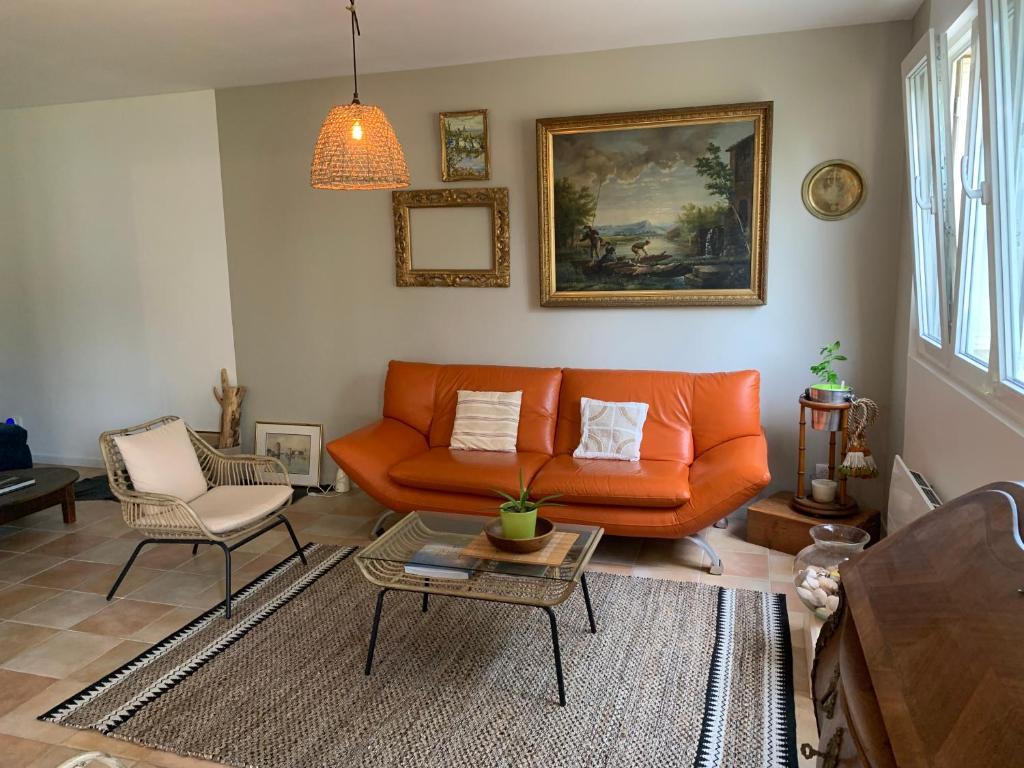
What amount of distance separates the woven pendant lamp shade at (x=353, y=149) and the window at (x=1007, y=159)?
213 centimetres

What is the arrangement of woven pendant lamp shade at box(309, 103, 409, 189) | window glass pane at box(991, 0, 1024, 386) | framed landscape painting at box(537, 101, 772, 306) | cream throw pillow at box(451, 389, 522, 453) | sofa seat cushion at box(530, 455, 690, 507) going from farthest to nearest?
cream throw pillow at box(451, 389, 522, 453), framed landscape painting at box(537, 101, 772, 306), sofa seat cushion at box(530, 455, 690, 507), woven pendant lamp shade at box(309, 103, 409, 189), window glass pane at box(991, 0, 1024, 386)

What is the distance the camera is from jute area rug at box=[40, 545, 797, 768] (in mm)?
2283

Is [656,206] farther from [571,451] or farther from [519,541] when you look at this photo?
[519,541]

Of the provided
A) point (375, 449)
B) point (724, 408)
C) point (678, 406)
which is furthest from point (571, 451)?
point (375, 449)

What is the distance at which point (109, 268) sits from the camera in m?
5.34

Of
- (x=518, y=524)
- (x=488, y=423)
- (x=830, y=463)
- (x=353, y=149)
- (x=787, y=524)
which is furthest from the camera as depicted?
(x=488, y=423)

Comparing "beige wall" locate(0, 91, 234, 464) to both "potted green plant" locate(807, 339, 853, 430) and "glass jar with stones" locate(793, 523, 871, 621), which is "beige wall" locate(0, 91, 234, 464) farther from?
"glass jar with stones" locate(793, 523, 871, 621)

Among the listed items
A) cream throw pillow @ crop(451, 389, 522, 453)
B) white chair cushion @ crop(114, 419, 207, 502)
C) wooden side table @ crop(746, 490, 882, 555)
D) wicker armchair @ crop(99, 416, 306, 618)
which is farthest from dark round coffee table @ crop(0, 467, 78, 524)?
wooden side table @ crop(746, 490, 882, 555)

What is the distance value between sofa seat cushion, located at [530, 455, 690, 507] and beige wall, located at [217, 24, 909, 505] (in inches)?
35.5

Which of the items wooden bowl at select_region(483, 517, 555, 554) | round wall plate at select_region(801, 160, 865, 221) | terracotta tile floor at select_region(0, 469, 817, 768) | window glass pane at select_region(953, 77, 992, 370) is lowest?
terracotta tile floor at select_region(0, 469, 817, 768)

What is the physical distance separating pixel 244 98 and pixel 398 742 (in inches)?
163

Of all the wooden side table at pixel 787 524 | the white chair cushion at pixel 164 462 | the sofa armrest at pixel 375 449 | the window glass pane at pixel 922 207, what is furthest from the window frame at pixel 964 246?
the white chair cushion at pixel 164 462

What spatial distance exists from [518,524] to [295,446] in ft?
9.17

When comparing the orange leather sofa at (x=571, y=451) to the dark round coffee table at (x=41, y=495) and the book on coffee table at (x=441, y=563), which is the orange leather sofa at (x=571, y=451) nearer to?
the book on coffee table at (x=441, y=563)
